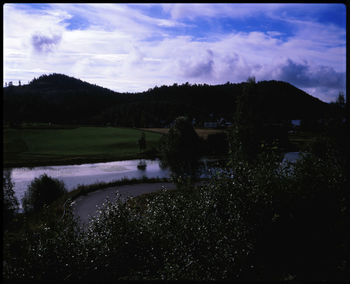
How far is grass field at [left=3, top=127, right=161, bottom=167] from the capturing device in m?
51.8

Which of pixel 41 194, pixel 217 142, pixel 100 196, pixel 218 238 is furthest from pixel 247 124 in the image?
pixel 217 142

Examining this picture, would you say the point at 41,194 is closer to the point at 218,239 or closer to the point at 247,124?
the point at 247,124

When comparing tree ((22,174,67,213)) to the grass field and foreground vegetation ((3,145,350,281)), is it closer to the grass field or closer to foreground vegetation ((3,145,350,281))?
foreground vegetation ((3,145,350,281))

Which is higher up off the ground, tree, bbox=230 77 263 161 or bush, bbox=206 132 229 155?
tree, bbox=230 77 263 161

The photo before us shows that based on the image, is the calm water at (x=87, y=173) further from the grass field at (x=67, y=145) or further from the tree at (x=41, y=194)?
the tree at (x=41, y=194)

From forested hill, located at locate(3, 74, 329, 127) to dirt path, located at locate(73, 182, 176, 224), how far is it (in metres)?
34.4

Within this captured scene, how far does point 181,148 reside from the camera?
2927 centimetres

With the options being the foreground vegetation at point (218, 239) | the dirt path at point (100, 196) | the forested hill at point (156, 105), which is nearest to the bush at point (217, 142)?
the forested hill at point (156, 105)

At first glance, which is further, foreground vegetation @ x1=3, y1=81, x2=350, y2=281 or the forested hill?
the forested hill

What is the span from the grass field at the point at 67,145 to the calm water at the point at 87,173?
3.22m

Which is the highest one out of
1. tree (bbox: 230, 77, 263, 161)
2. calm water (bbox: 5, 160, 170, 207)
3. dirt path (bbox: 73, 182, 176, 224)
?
tree (bbox: 230, 77, 263, 161)

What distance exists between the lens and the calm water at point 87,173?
37500 mm

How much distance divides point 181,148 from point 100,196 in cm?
910

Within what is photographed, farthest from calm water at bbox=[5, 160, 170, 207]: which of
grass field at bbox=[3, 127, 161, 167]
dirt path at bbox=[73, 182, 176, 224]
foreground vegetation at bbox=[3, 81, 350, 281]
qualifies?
foreground vegetation at bbox=[3, 81, 350, 281]
